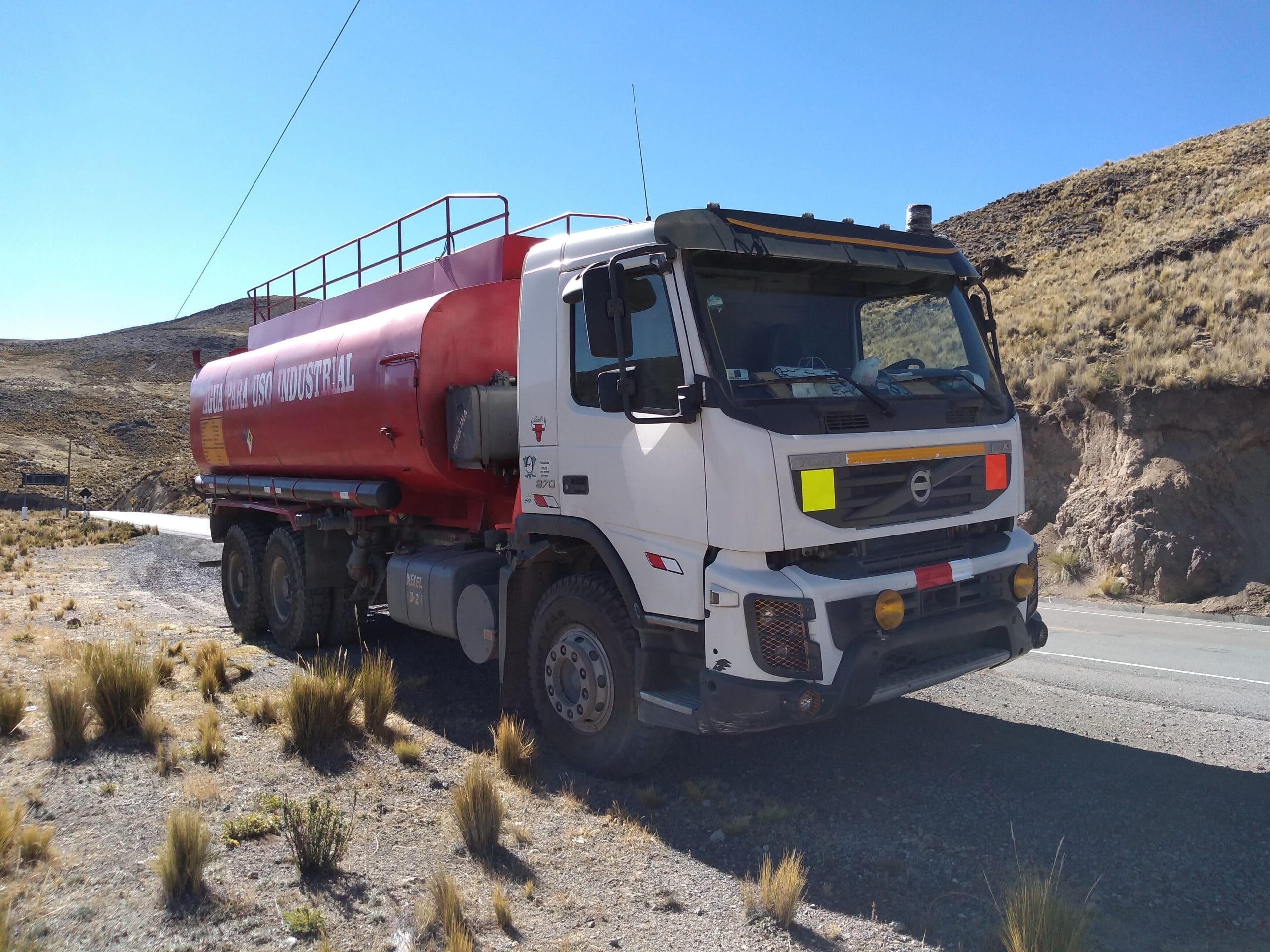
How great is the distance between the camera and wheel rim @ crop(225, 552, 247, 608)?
1076 cm

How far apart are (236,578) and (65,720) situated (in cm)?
500

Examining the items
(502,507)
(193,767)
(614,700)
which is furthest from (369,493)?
(614,700)

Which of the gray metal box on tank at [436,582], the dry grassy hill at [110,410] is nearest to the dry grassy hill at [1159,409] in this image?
the gray metal box on tank at [436,582]

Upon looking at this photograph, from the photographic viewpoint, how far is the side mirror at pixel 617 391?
500 cm

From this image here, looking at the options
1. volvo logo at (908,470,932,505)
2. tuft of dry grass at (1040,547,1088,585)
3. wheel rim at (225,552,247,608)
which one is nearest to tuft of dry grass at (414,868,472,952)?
volvo logo at (908,470,932,505)

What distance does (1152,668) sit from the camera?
8328 millimetres

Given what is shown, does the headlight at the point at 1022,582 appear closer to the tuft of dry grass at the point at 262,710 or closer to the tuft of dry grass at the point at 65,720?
the tuft of dry grass at the point at 262,710

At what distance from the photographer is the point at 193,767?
227 inches

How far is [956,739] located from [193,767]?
4708mm

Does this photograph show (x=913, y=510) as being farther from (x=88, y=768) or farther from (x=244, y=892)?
(x=88, y=768)

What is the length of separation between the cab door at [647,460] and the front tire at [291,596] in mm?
4558

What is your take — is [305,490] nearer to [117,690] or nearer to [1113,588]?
[117,690]

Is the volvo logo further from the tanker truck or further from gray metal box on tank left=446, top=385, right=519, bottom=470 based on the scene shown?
gray metal box on tank left=446, top=385, right=519, bottom=470

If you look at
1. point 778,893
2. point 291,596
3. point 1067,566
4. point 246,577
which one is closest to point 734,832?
point 778,893
